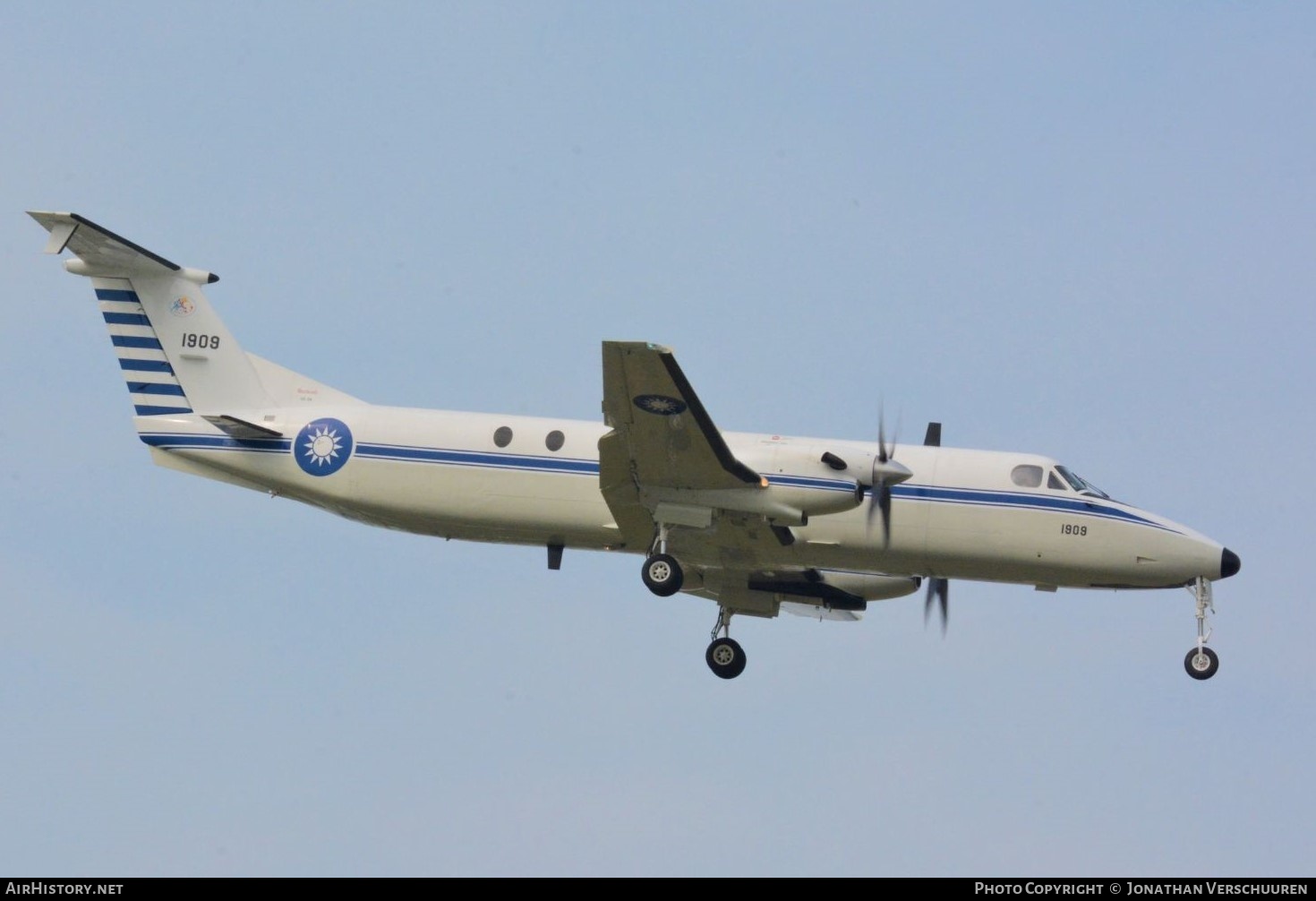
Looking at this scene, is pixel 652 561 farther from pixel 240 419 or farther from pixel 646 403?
pixel 240 419

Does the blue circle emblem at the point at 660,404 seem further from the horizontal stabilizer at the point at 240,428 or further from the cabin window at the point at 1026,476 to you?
the horizontal stabilizer at the point at 240,428

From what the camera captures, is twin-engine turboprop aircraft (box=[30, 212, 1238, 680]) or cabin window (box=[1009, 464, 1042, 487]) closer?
twin-engine turboprop aircraft (box=[30, 212, 1238, 680])

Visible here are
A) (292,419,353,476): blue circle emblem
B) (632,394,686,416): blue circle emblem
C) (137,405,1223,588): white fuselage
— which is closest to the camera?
(632,394,686,416): blue circle emblem

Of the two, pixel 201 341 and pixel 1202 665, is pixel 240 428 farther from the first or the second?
pixel 1202 665

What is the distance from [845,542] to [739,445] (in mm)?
2311

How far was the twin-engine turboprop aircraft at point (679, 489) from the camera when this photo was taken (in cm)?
2409

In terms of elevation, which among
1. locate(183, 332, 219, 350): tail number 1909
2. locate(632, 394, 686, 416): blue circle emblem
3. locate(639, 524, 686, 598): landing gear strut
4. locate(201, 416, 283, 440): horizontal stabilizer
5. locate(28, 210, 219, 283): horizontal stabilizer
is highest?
locate(28, 210, 219, 283): horizontal stabilizer

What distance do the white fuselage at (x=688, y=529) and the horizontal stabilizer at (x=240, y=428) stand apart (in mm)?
116

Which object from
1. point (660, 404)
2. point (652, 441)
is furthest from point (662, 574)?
point (660, 404)

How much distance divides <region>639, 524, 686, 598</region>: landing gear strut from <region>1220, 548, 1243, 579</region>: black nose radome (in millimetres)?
8607

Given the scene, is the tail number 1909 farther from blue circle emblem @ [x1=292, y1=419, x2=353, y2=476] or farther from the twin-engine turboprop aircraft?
blue circle emblem @ [x1=292, y1=419, x2=353, y2=476]

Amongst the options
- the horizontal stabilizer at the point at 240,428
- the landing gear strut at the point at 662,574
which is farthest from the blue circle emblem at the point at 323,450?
the landing gear strut at the point at 662,574

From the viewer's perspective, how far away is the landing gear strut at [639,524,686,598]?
80.2 ft

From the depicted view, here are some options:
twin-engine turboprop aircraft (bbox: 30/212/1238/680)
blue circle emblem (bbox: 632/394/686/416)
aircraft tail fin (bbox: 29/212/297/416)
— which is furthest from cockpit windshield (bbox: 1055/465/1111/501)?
aircraft tail fin (bbox: 29/212/297/416)
